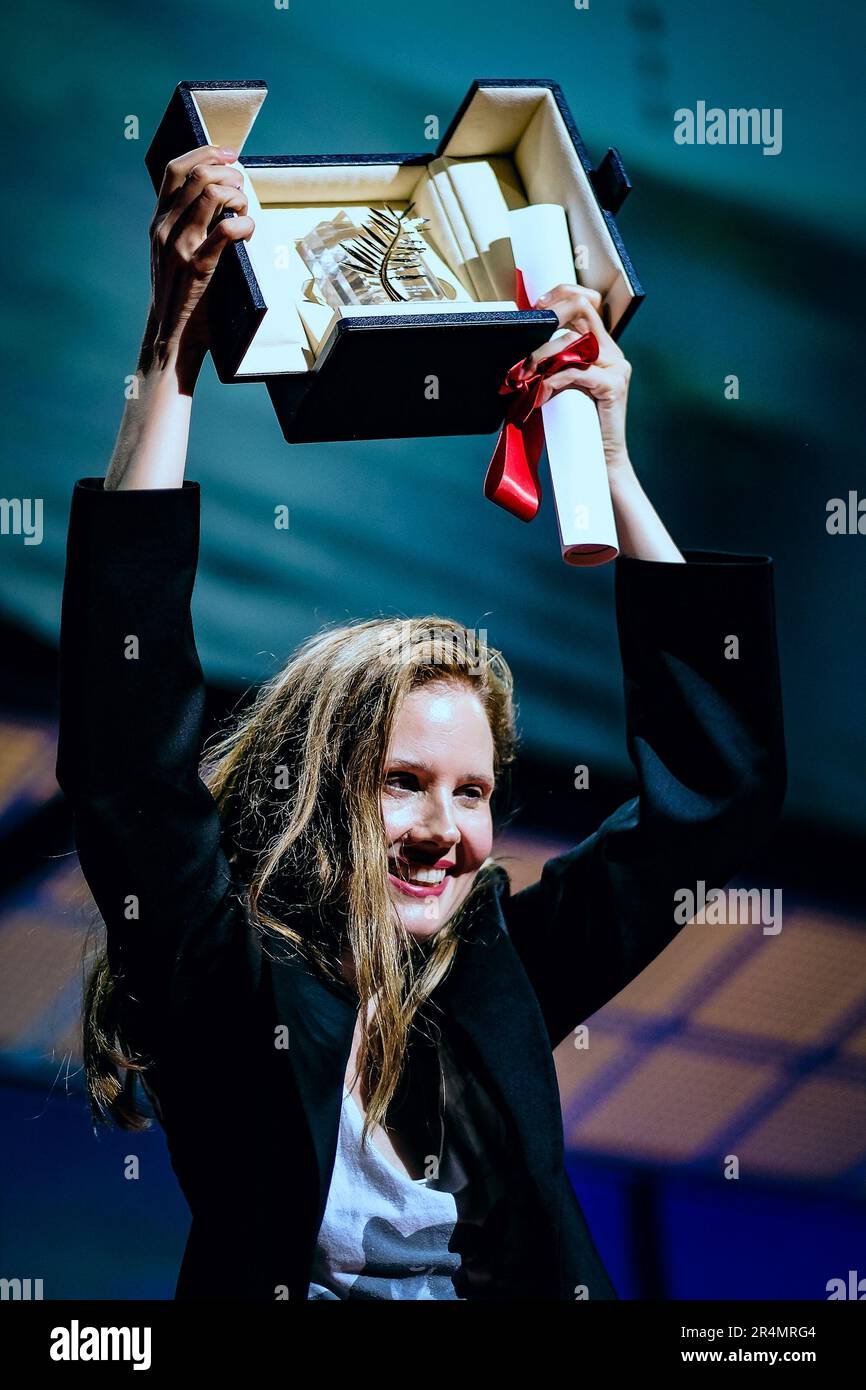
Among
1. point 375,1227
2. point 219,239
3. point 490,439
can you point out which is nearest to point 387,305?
point 219,239

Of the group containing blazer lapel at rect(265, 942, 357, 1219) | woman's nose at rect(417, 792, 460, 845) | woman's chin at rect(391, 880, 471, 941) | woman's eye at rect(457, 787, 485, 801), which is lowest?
blazer lapel at rect(265, 942, 357, 1219)

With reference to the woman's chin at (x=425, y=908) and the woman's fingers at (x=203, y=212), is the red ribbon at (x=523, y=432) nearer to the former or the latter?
the woman's fingers at (x=203, y=212)

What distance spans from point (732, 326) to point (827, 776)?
0.69 m

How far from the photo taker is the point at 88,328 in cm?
232

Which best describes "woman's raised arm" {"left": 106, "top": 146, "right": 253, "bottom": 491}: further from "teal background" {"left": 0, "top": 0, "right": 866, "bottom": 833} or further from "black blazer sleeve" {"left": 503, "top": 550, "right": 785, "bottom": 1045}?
"black blazer sleeve" {"left": 503, "top": 550, "right": 785, "bottom": 1045}

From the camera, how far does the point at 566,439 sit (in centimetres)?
203

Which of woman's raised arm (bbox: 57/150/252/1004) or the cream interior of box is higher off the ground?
the cream interior of box

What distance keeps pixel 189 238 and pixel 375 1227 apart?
120 cm

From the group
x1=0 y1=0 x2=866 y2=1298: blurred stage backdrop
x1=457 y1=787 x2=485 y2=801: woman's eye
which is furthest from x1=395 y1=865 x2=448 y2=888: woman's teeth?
x1=0 y1=0 x2=866 y2=1298: blurred stage backdrop

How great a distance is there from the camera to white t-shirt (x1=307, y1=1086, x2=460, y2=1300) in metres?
2.02

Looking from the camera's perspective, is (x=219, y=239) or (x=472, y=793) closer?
(x=219, y=239)

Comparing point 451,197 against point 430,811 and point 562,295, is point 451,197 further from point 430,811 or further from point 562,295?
point 430,811

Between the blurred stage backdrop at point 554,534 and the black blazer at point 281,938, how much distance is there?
0.81ft
